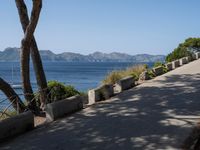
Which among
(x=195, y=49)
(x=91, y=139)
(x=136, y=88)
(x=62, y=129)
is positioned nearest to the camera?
(x=91, y=139)

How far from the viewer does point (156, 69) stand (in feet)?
66.3

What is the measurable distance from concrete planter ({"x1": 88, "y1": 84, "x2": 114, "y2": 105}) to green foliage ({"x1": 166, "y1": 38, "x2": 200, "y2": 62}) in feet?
55.7

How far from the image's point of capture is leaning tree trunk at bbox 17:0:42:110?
504 inches

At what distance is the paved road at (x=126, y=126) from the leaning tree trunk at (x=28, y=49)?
2379mm

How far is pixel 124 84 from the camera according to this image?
1565cm

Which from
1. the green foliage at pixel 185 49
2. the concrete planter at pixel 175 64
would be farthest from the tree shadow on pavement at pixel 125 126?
the green foliage at pixel 185 49

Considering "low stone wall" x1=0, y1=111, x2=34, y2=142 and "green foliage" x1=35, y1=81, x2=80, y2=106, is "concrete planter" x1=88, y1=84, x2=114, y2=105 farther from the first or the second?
"low stone wall" x1=0, y1=111, x2=34, y2=142

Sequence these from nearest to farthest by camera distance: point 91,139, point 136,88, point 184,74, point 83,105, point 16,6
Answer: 1. point 91,139
2. point 83,105
3. point 16,6
4. point 136,88
5. point 184,74

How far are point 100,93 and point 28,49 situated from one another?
2.72 metres

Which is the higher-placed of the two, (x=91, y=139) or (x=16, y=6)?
(x=16, y=6)

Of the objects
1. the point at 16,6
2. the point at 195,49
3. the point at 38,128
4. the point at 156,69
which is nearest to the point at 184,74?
the point at 156,69

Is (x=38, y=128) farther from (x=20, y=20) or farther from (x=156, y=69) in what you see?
(x=156, y=69)

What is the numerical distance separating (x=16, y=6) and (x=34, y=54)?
175 centimetres

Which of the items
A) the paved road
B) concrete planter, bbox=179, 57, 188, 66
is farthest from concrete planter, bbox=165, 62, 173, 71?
the paved road
